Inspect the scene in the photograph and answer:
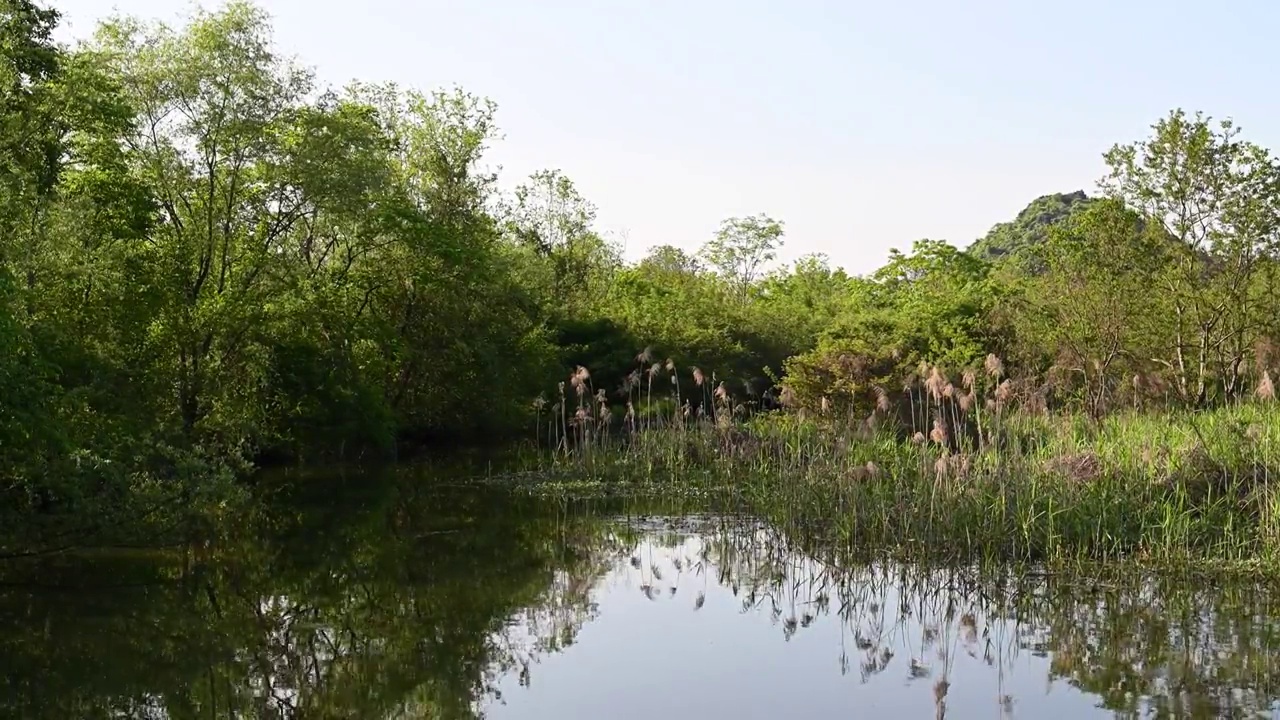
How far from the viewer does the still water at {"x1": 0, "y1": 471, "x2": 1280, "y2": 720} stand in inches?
341

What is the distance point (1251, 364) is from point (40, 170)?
2030 cm

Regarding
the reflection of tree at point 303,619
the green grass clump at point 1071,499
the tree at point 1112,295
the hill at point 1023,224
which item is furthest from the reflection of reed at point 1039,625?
the hill at point 1023,224

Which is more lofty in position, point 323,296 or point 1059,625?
point 323,296

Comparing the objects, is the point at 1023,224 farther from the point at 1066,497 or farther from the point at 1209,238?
the point at 1066,497

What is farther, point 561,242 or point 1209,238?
point 561,242

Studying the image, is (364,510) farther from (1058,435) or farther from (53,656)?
(1058,435)

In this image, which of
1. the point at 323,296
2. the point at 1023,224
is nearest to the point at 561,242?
the point at 323,296

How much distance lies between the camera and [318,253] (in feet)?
93.8

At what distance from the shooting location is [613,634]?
10953mm

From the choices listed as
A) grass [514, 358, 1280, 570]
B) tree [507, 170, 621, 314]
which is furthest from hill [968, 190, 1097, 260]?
grass [514, 358, 1280, 570]

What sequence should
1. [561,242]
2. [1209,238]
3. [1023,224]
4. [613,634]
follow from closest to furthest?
[613,634], [1209,238], [561,242], [1023,224]

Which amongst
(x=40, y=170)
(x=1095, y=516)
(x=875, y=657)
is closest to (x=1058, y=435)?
(x=1095, y=516)

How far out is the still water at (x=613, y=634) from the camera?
8.66 metres

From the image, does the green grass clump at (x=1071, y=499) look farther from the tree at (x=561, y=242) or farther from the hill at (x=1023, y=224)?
the hill at (x=1023, y=224)
